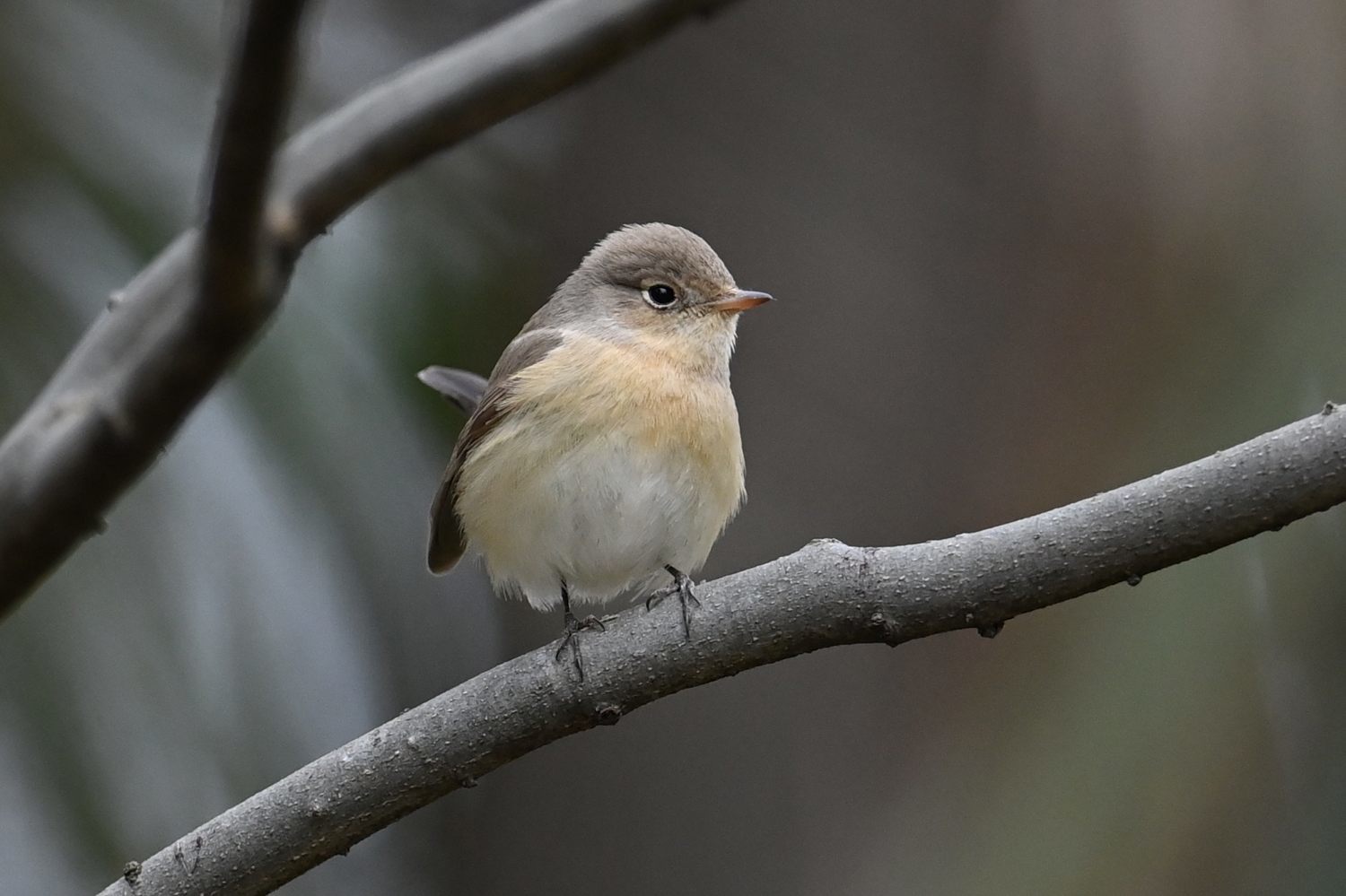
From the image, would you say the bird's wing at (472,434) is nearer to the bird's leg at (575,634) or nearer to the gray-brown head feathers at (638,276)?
the gray-brown head feathers at (638,276)

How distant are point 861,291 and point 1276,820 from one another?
8.50 ft

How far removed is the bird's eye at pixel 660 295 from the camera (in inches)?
173

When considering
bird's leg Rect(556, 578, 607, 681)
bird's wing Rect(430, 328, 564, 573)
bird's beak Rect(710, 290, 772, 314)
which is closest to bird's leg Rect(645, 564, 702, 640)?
bird's leg Rect(556, 578, 607, 681)

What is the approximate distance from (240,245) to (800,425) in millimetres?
4264

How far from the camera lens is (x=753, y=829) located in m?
5.30

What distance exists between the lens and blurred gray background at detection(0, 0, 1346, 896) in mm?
3818

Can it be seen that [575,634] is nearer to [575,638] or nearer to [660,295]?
[575,638]

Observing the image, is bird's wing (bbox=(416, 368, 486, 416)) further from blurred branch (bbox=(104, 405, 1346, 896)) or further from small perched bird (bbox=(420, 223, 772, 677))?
blurred branch (bbox=(104, 405, 1346, 896))

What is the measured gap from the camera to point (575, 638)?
282 cm

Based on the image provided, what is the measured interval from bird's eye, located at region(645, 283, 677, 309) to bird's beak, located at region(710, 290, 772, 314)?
13 centimetres

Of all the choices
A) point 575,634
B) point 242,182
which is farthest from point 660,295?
point 242,182

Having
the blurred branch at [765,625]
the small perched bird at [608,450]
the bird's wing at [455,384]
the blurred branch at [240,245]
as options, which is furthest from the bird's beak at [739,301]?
the blurred branch at [240,245]

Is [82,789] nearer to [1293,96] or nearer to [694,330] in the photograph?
[694,330]

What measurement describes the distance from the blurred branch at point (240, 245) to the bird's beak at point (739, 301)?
8.70 feet
